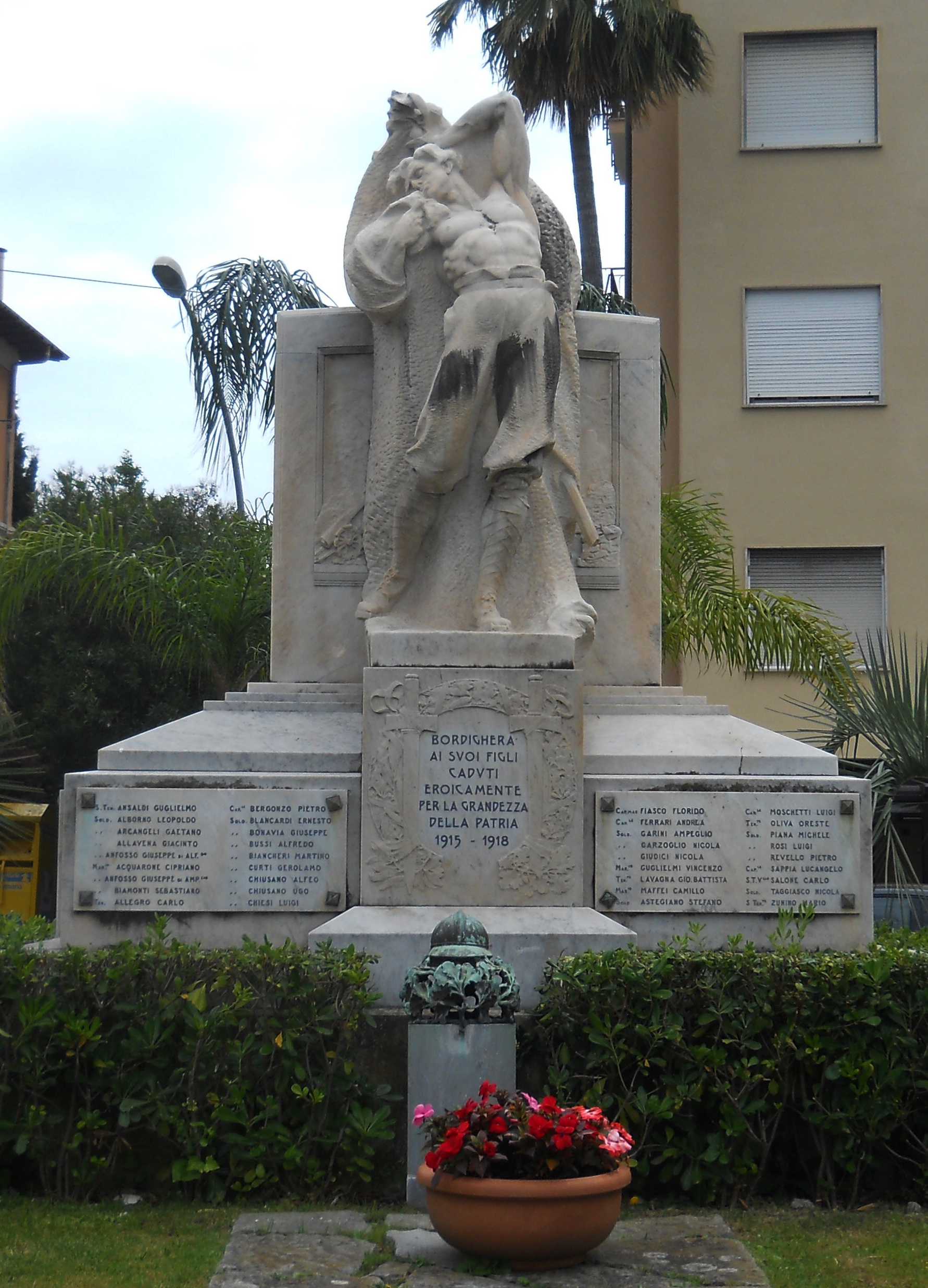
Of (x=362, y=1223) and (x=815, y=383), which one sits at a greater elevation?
(x=815, y=383)

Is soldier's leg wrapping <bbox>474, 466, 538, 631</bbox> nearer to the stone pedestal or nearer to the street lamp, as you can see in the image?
the stone pedestal

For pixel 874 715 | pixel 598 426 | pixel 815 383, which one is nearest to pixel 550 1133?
pixel 598 426

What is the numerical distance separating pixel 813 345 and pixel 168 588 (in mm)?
10617

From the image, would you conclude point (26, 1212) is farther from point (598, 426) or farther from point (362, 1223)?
point (598, 426)

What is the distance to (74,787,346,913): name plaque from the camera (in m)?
6.58

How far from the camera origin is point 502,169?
25.1 ft

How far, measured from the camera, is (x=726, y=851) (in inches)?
263

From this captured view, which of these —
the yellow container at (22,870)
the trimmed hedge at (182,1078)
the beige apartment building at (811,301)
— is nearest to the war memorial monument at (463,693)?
the trimmed hedge at (182,1078)

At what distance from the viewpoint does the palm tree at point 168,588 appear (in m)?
13.3

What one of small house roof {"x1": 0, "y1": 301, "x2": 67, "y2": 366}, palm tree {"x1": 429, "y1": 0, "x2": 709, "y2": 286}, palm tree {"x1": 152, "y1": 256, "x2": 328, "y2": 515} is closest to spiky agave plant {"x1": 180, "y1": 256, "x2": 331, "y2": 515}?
palm tree {"x1": 152, "y1": 256, "x2": 328, "y2": 515}

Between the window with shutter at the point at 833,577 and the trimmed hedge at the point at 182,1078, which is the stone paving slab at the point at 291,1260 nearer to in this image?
the trimmed hedge at the point at 182,1078

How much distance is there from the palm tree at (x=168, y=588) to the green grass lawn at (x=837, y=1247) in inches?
357

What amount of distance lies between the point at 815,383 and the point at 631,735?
14347 mm

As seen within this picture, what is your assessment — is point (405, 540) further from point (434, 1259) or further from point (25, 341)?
point (25, 341)
